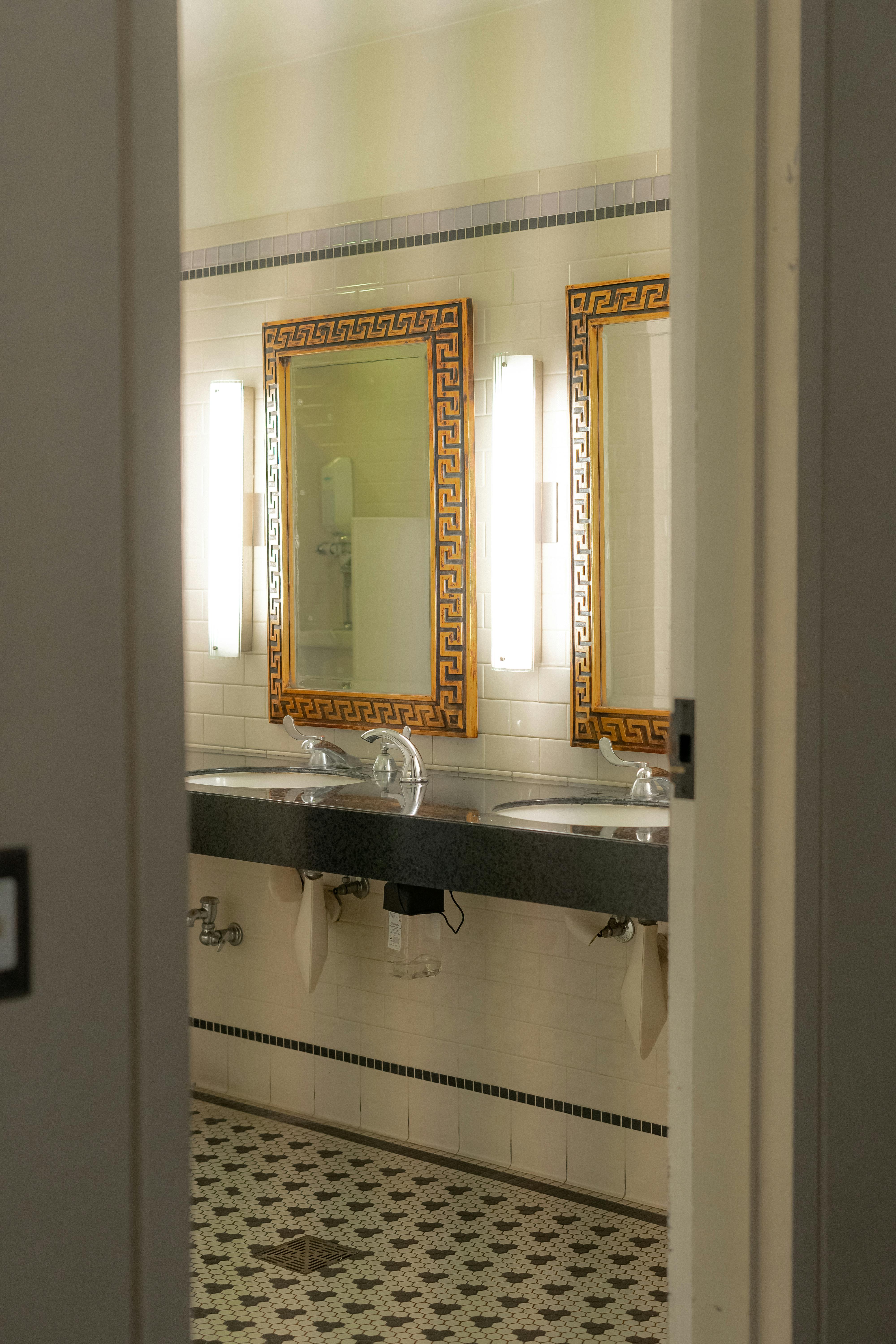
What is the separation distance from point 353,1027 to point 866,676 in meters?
2.43

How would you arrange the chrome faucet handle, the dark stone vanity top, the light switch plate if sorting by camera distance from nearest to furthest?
1. the light switch plate
2. the dark stone vanity top
3. the chrome faucet handle

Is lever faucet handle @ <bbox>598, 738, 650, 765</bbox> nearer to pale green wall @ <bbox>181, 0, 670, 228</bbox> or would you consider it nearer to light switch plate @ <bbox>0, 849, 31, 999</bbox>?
pale green wall @ <bbox>181, 0, 670, 228</bbox>

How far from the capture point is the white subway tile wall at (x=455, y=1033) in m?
2.81

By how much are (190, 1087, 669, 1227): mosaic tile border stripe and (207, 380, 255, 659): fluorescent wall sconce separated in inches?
47.7

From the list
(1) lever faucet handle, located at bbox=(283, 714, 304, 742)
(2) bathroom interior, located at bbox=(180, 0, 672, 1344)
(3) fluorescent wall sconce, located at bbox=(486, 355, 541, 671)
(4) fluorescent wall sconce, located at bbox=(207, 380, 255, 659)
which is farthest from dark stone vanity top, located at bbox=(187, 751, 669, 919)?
(4) fluorescent wall sconce, located at bbox=(207, 380, 255, 659)

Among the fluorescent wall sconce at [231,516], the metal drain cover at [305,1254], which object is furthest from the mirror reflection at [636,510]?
the metal drain cover at [305,1254]

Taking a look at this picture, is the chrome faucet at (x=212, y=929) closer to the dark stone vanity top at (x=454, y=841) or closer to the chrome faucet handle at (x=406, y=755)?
the dark stone vanity top at (x=454, y=841)

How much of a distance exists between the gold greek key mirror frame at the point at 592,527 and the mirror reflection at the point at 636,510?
12mm

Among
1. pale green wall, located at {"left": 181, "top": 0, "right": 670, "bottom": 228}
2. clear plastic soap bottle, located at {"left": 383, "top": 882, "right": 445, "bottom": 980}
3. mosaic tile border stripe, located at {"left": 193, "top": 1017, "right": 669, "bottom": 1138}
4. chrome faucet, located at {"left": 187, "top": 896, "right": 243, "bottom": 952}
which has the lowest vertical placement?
mosaic tile border stripe, located at {"left": 193, "top": 1017, "right": 669, "bottom": 1138}

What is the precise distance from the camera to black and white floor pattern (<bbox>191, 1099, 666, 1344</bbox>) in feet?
7.59

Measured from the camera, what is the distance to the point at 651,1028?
8.25ft

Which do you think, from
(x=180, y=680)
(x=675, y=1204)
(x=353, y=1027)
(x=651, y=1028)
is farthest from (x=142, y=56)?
(x=353, y=1027)

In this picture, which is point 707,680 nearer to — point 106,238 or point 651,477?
point 106,238

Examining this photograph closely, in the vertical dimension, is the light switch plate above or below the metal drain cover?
above
